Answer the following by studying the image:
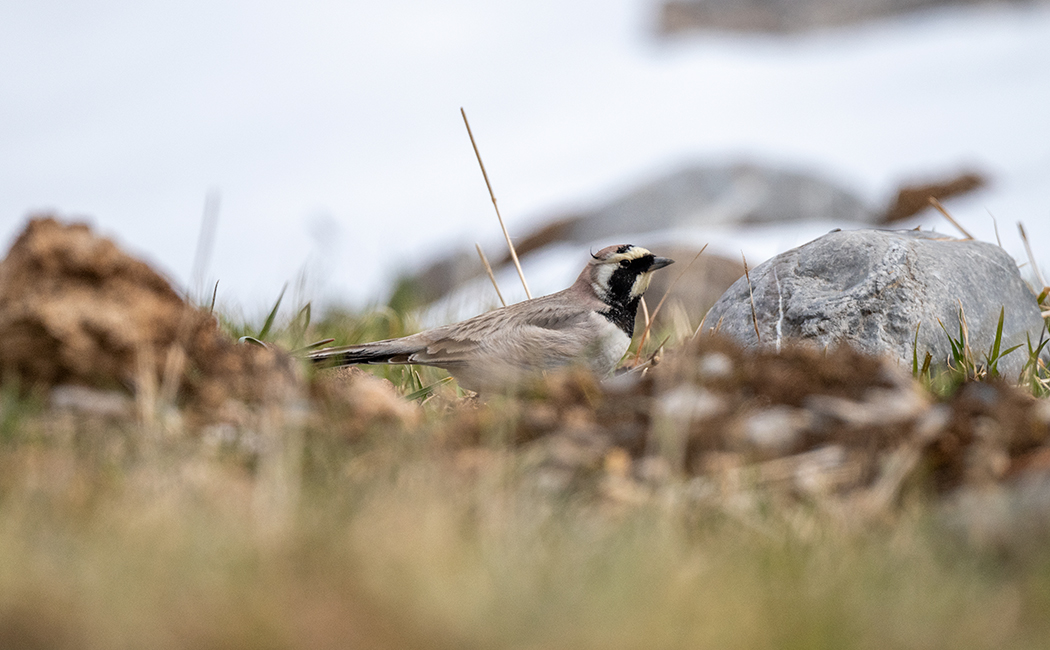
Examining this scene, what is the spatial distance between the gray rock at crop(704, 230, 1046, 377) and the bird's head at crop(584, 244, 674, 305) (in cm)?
42

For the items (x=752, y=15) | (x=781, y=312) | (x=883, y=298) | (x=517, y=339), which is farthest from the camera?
(x=752, y=15)

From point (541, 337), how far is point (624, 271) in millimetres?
644

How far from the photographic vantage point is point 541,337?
4.63 meters

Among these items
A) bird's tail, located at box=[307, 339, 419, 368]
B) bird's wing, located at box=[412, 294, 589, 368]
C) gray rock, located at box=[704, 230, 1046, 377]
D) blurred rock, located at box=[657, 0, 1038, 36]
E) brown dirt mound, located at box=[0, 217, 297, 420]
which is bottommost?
gray rock, located at box=[704, 230, 1046, 377]

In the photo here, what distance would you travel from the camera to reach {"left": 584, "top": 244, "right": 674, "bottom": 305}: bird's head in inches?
194

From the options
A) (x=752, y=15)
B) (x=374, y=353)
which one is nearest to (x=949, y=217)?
(x=374, y=353)

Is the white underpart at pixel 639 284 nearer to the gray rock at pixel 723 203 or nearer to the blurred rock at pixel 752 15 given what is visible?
the gray rock at pixel 723 203

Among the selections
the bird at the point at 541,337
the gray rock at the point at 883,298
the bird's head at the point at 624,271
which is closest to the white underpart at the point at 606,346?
the bird at the point at 541,337

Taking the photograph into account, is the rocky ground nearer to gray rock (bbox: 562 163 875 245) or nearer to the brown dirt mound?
the brown dirt mound

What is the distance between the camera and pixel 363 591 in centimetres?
181

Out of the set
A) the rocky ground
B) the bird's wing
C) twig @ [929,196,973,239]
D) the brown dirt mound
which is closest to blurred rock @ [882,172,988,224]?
twig @ [929,196,973,239]

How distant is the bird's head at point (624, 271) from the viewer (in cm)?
493

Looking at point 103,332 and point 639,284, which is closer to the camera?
point 103,332

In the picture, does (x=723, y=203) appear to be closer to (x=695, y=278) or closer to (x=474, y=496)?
(x=695, y=278)
